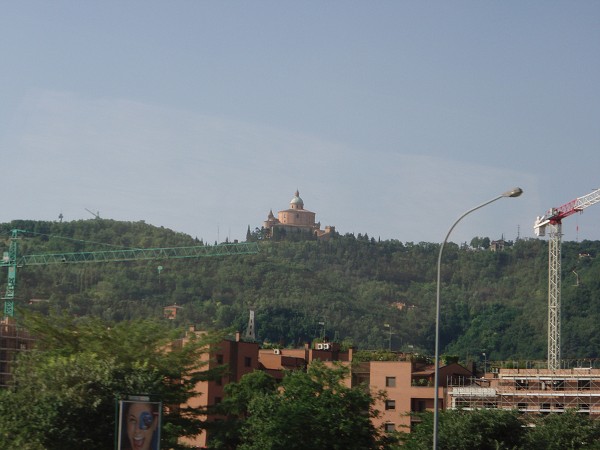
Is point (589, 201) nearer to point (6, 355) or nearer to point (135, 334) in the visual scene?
point (6, 355)

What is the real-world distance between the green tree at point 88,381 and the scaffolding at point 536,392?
42.9 meters

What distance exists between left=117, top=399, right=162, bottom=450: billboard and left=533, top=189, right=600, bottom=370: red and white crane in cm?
8913

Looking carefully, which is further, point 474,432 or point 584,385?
point 584,385

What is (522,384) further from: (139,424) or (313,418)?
(139,424)

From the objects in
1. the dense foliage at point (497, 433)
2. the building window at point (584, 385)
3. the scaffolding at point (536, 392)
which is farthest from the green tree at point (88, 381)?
the building window at point (584, 385)

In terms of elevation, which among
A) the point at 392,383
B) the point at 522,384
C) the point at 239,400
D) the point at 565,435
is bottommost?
the point at 565,435

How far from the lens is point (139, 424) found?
31469 mm

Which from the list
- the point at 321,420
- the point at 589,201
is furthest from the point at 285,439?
the point at 589,201

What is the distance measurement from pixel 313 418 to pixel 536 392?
38259 millimetres

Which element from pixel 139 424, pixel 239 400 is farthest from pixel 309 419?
pixel 239 400

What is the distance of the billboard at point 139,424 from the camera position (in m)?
31.1

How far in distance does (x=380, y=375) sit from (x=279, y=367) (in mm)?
21677

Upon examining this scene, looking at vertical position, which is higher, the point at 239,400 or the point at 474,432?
the point at 239,400

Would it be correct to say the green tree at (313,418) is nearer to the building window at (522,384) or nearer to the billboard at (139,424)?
the billboard at (139,424)
